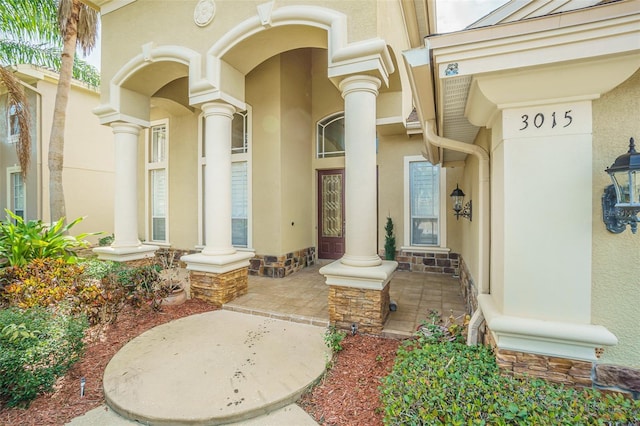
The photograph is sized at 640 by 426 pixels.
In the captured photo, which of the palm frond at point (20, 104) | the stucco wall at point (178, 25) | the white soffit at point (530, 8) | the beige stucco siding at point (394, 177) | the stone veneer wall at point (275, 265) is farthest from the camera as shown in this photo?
the palm frond at point (20, 104)

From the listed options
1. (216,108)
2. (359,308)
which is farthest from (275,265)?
(216,108)

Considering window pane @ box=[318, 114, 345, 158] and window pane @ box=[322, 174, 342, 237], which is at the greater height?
window pane @ box=[318, 114, 345, 158]

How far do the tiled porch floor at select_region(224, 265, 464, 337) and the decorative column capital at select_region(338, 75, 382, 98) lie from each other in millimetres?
3101

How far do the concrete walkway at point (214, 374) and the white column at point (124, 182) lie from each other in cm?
313

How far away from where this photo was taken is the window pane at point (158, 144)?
27.9ft

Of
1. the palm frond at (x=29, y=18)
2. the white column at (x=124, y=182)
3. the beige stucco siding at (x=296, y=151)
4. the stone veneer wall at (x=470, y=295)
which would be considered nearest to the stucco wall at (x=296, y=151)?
the beige stucco siding at (x=296, y=151)

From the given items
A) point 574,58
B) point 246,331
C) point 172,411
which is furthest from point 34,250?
point 574,58

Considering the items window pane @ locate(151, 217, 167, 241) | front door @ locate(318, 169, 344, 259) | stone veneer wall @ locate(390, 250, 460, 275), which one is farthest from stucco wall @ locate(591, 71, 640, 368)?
window pane @ locate(151, 217, 167, 241)

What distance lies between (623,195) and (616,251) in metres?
0.41

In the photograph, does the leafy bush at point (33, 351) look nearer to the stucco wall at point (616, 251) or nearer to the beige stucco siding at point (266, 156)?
the beige stucco siding at point (266, 156)

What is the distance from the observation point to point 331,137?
7906 mm

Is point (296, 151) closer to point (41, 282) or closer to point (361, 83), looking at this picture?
point (361, 83)

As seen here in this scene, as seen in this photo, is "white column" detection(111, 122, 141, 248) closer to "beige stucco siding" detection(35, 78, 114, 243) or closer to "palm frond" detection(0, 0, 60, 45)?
"palm frond" detection(0, 0, 60, 45)

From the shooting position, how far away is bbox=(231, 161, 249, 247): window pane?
717 centimetres
